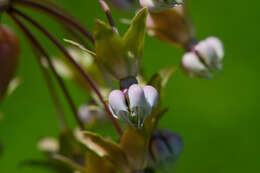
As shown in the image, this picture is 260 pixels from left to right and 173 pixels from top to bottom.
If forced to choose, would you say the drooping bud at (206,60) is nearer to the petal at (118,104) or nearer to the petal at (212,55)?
the petal at (212,55)

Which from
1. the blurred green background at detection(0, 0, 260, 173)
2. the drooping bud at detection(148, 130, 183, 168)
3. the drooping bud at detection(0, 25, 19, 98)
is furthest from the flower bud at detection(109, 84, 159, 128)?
the blurred green background at detection(0, 0, 260, 173)

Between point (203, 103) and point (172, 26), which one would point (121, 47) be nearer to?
point (172, 26)

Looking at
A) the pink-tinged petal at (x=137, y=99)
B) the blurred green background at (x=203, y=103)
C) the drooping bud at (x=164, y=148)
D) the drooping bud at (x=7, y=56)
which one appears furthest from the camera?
the blurred green background at (x=203, y=103)

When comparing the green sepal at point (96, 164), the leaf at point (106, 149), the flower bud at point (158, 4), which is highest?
the flower bud at point (158, 4)

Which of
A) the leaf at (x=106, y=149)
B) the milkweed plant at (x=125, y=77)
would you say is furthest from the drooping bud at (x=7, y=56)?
the leaf at (x=106, y=149)

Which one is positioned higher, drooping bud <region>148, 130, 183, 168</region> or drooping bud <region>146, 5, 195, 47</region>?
drooping bud <region>146, 5, 195, 47</region>

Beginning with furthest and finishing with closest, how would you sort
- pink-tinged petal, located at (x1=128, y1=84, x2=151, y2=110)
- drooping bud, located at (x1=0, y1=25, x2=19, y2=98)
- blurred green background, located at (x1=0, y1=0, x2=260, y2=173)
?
blurred green background, located at (x1=0, y1=0, x2=260, y2=173), drooping bud, located at (x1=0, y1=25, x2=19, y2=98), pink-tinged petal, located at (x1=128, y1=84, x2=151, y2=110)

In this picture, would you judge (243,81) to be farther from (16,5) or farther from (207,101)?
(16,5)

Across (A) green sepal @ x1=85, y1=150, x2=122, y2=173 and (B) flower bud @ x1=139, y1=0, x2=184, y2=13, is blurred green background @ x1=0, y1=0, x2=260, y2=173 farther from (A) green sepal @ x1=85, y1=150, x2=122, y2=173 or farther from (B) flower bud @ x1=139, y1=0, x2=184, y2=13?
(B) flower bud @ x1=139, y1=0, x2=184, y2=13

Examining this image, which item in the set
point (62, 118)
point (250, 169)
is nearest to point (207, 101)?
point (250, 169)
